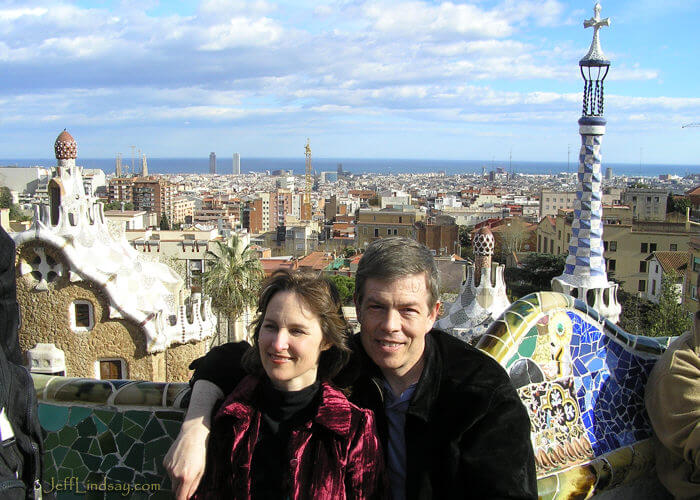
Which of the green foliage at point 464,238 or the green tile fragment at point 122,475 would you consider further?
the green foliage at point 464,238

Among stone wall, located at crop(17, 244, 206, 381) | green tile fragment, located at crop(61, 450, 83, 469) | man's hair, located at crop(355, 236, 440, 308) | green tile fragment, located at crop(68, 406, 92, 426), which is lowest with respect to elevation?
stone wall, located at crop(17, 244, 206, 381)

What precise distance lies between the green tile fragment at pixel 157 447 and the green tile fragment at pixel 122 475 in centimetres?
9

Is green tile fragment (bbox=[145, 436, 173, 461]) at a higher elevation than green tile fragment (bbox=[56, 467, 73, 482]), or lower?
higher

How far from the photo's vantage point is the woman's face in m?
2.14

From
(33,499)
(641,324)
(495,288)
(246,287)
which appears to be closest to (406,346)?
(33,499)

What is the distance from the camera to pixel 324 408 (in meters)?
2.15

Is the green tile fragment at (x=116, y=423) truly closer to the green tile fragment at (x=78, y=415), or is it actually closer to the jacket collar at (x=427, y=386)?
the green tile fragment at (x=78, y=415)

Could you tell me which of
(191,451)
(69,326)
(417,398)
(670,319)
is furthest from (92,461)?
(670,319)

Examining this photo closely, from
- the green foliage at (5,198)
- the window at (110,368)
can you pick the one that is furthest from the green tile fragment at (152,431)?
the green foliage at (5,198)

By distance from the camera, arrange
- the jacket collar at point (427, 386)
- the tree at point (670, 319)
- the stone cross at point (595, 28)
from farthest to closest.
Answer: the tree at point (670, 319), the stone cross at point (595, 28), the jacket collar at point (427, 386)

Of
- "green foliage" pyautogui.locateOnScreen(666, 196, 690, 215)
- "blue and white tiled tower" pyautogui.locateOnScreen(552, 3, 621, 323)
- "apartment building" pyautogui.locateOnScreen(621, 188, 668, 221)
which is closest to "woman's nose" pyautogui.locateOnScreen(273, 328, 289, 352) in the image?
"blue and white tiled tower" pyautogui.locateOnScreen(552, 3, 621, 323)

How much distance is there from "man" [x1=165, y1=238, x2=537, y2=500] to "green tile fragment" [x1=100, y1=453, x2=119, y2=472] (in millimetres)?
558

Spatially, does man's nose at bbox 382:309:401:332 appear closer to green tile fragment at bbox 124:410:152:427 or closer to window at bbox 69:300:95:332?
green tile fragment at bbox 124:410:152:427

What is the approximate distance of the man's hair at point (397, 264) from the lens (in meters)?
2.23
